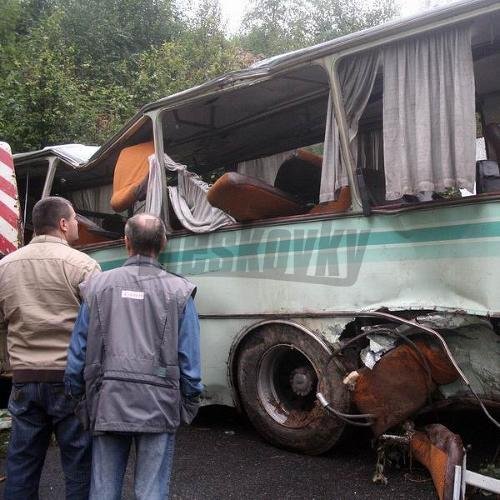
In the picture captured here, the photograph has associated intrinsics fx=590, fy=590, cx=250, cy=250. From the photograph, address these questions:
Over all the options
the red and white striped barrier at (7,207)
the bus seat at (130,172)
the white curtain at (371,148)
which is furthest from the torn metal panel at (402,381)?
the red and white striped barrier at (7,207)

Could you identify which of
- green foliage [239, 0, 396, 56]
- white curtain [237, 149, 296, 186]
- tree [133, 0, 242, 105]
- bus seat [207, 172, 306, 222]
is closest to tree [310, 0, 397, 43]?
green foliage [239, 0, 396, 56]

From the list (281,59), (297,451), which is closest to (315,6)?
(281,59)

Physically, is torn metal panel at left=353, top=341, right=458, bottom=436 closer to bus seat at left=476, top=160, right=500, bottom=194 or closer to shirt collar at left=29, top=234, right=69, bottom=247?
bus seat at left=476, top=160, right=500, bottom=194

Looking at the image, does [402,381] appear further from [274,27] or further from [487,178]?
[274,27]

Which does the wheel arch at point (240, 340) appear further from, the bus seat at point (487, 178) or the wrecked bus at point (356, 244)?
the bus seat at point (487, 178)

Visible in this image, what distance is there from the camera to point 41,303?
281 cm

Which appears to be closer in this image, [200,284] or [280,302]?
[280,302]

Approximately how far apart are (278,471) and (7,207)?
11.0 feet

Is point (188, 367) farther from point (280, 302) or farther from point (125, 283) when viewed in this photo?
point (280, 302)

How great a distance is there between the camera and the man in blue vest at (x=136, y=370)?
2.32m

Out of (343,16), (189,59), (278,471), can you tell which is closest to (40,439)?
(278,471)

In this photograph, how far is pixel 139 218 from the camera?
8.50 ft

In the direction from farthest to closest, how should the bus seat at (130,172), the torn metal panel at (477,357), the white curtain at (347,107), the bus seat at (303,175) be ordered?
the bus seat at (303,175) < the bus seat at (130,172) < the white curtain at (347,107) < the torn metal panel at (477,357)

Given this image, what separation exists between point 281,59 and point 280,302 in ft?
5.74
